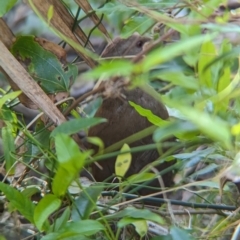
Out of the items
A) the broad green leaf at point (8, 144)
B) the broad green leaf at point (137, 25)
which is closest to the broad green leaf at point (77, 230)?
the broad green leaf at point (8, 144)

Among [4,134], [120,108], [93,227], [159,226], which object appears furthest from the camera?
[120,108]

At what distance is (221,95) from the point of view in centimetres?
91

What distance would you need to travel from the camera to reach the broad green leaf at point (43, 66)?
1404 mm

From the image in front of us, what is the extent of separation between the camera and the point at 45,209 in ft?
3.28

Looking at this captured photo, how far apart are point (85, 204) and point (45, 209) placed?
0.13 m

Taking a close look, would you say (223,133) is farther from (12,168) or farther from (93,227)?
(12,168)

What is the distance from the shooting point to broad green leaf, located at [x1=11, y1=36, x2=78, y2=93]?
140cm

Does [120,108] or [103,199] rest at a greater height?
[103,199]

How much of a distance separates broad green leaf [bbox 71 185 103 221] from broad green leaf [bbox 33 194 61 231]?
8cm

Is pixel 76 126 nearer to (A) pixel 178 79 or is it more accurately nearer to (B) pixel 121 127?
(A) pixel 178 79

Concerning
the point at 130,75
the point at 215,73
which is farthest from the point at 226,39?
the point at 130,75

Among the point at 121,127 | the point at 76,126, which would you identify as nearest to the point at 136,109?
the point at 76,126

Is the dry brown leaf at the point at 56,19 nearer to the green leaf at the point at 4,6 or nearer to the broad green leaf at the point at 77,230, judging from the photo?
the green leaf at the point at 4,6

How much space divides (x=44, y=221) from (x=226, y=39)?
422mm
